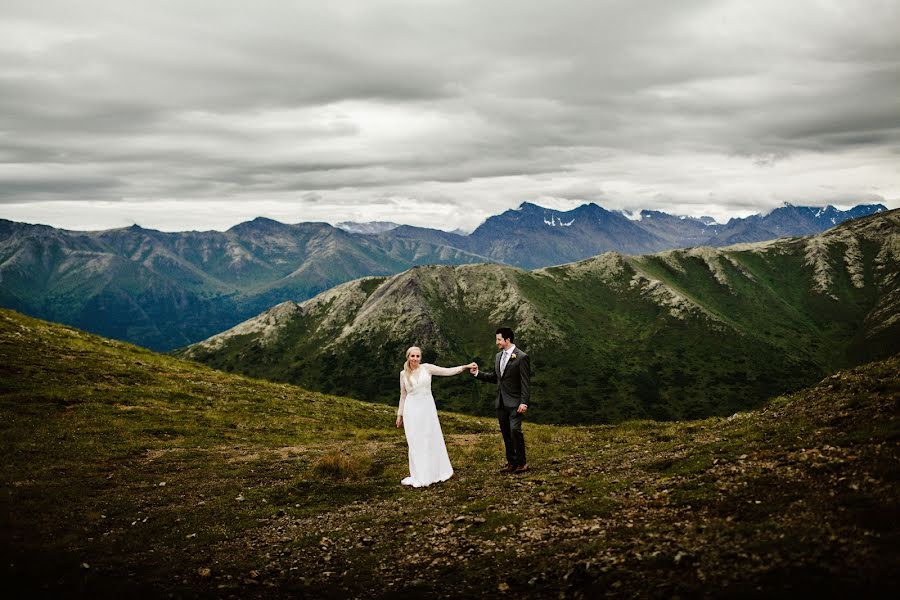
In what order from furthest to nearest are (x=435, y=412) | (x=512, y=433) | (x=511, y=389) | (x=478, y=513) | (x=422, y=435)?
1. (x=435, y=412)
2. (x=422, y=435)
3. (x=512, y=433)
4. (x=511, y=389)
5. (x=478, y=513)

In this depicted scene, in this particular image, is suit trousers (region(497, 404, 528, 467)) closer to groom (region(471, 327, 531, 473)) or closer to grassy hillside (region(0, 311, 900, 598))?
groom (region(471, 327, 531, 473))

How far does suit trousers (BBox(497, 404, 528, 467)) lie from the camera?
19.6 meters

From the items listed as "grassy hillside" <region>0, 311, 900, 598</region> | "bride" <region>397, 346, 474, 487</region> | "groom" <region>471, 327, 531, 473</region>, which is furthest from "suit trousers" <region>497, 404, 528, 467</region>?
"bride" <region>397, 346, 474, 487</region>

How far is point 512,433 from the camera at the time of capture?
19.9 metres

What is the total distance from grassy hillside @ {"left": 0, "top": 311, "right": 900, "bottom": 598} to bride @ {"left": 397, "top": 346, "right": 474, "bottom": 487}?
0.82 metres

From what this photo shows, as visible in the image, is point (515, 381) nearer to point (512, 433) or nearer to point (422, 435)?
point (512, 433)

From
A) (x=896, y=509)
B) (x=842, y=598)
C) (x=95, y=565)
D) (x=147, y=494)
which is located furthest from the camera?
(x=147, y=494)

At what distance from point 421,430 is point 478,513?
4995 millimetres

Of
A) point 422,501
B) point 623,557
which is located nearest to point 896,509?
point 623,557

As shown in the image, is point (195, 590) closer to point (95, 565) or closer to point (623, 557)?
point (95, 565)

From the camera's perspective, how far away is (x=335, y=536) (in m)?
15.2

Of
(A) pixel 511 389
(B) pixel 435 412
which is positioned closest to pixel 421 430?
(B) pixel 435 412

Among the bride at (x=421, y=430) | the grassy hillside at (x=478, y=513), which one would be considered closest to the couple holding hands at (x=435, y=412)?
the bride at (x=421, y=430)

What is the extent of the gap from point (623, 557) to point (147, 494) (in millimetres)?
17055
